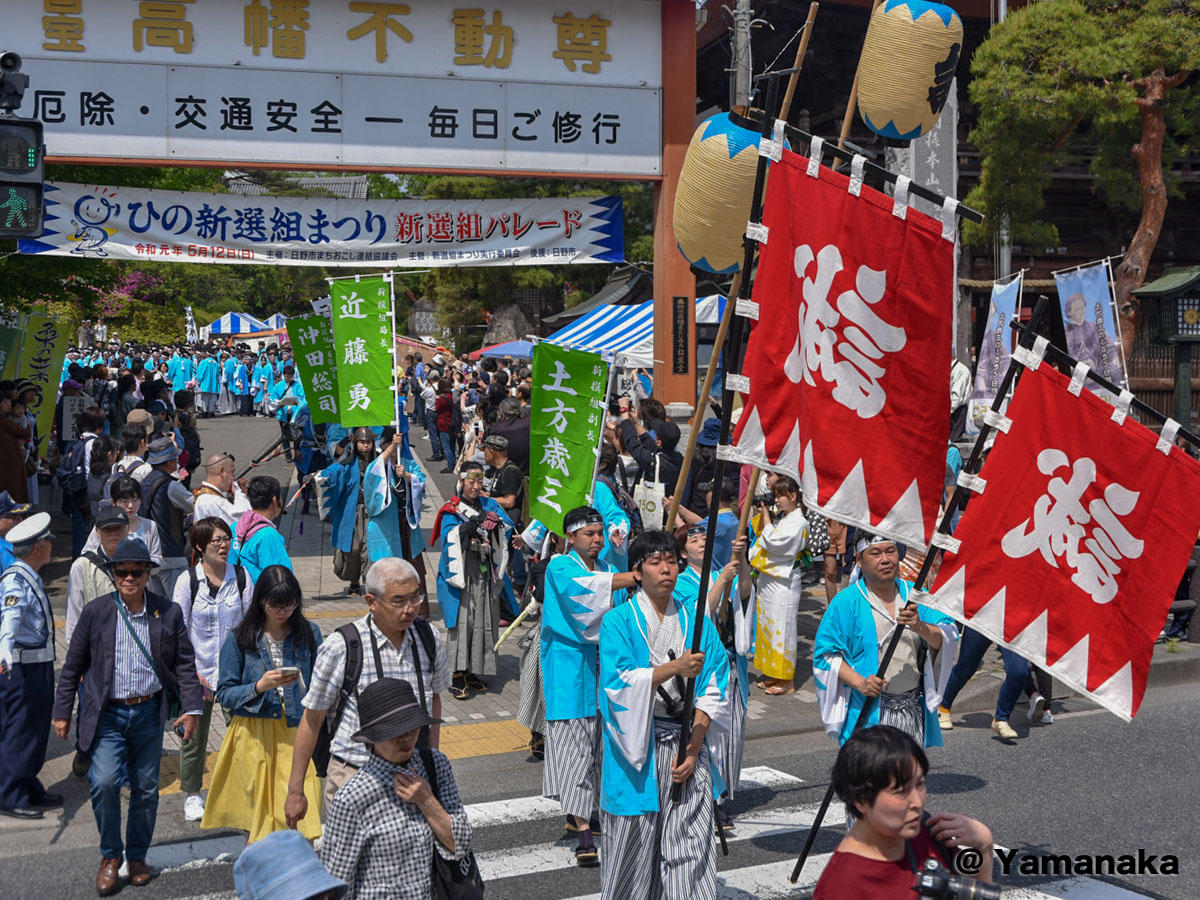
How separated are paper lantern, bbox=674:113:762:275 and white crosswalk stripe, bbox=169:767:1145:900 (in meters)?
3.12

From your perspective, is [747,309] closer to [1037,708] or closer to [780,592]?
[780,592]

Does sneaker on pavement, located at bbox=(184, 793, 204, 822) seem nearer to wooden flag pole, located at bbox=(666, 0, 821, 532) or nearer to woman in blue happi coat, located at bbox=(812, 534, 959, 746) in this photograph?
wooden flag pole, located at bbox=(666, 0, 821, 532)

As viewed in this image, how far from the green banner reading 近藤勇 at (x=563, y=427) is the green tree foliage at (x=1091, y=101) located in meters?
12.4

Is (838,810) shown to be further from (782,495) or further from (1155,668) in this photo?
(1155,668)

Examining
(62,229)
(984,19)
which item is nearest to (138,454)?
(62,229)

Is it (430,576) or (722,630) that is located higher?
(722,630)

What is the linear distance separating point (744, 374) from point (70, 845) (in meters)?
4.52

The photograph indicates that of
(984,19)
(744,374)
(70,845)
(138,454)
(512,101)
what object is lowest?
(70,845)

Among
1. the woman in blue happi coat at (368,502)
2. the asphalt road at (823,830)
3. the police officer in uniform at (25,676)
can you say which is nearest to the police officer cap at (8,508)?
the police officer in uniform at (25,676)

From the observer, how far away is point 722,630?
21.6ft

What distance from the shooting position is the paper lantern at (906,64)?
6.19 m

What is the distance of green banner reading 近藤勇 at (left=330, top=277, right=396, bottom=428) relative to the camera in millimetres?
10148

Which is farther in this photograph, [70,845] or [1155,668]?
[1155,668]

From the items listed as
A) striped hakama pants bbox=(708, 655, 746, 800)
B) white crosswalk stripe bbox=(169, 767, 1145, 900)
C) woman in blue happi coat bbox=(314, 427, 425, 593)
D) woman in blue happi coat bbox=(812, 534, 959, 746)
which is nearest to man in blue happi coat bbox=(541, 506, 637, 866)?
white crosswalk stripe bbox=(169, 767, 1145, 900)
